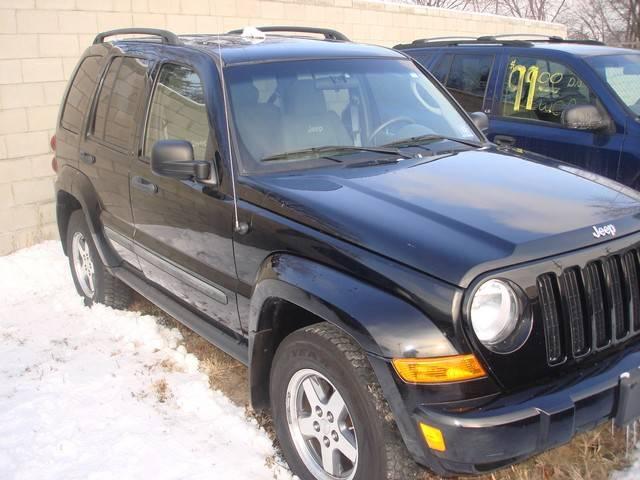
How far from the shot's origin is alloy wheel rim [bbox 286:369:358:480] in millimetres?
2750

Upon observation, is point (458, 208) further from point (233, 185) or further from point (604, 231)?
point (233, 185)

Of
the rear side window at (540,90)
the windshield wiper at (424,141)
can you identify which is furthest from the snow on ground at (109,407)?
the rear side window at (540,90)

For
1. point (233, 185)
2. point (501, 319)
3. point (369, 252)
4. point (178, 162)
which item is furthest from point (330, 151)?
point (501, 319)

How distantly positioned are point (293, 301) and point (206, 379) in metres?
1.59

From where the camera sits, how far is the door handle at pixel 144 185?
13.0 feet

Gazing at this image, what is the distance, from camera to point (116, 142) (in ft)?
14.6

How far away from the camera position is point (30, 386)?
416 centimetres

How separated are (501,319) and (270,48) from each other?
2256 mm

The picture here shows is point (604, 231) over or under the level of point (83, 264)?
over

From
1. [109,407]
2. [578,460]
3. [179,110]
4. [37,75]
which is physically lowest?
[109,407]

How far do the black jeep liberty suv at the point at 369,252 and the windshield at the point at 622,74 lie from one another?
1.91 metres

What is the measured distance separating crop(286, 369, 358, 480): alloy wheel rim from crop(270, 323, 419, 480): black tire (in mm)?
61

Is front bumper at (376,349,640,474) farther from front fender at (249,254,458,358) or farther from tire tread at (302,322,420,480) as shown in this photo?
front fender at (249,254,458,358)

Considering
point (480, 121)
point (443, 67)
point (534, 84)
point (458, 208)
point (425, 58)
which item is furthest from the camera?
point (425, 58)
